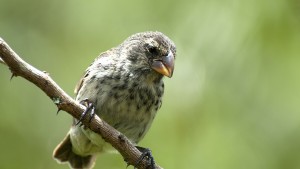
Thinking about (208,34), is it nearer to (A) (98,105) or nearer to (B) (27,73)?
(A) (98,105)

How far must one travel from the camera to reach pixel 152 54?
4.27 m

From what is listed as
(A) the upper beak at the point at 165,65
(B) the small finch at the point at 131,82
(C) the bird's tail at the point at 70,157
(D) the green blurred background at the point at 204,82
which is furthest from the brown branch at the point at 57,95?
(C) the bird's tail at the point at 70,157

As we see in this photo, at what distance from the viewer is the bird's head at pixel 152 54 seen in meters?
4.15

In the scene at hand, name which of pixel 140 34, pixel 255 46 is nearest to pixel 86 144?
pixel 140 34

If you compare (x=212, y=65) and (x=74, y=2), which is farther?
(x=74, y=2)

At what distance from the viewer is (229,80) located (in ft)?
15.0

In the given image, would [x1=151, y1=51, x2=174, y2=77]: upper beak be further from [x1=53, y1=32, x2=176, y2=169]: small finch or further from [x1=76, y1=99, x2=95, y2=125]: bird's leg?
[x1=76, y1=99, x2=95, y2=125]: bird's leg

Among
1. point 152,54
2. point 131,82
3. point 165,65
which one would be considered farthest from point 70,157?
point 165,65

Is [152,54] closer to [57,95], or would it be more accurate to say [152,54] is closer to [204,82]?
[204,82]

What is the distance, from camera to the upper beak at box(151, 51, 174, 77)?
4079 mm

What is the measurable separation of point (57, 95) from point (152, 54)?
3.45 feet

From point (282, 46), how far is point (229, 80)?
412 millimetres

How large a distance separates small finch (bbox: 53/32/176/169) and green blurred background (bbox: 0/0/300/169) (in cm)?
30

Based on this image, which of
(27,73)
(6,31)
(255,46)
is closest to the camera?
(27,73)
